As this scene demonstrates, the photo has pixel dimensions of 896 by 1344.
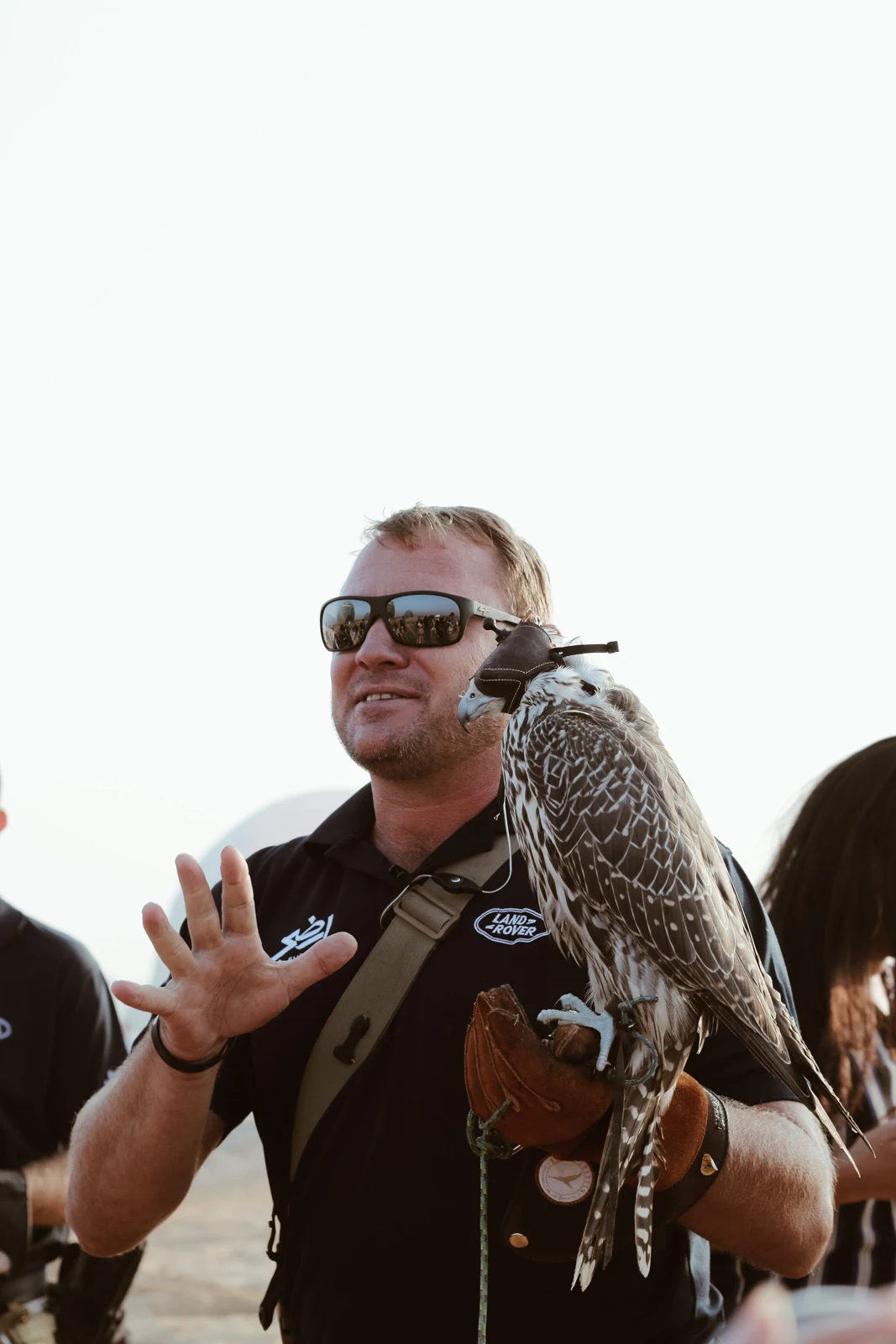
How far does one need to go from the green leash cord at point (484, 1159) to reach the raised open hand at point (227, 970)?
0.39 meters

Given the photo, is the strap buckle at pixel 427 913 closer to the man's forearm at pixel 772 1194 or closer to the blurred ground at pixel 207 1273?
the man's forearm at pixel 772 1194

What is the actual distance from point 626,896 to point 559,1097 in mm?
429

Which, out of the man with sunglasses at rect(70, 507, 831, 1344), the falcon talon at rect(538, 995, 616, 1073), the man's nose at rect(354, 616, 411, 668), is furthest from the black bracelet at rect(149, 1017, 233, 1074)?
the man's nose at rect(354, 616, 411, 668)

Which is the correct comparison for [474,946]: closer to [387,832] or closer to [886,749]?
[387,832]

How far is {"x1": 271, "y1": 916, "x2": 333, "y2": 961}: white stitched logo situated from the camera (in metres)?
2.69

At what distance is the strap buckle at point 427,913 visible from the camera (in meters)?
2.49

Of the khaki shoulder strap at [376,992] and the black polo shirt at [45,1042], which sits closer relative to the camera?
the khaki shoulder strap at [376,992]

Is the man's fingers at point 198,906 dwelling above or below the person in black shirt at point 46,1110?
above

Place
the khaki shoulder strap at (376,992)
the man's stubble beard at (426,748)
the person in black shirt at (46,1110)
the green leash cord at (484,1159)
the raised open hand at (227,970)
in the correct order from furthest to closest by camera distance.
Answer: the person in black shirt at (46,1110) → the man's stubble beard at (426,748) → the khaki shoulder strap at (376,992) → the raised open hand at (227,970) → the green leash cord at (484,1159)

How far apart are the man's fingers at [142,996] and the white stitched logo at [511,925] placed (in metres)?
0.67

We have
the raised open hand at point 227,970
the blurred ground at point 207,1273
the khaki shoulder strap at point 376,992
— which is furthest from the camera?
the blurred ground at point 207,1273

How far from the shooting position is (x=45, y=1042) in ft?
12.3

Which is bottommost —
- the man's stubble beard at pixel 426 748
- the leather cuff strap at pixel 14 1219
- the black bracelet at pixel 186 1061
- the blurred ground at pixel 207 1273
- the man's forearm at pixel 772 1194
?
the blurred ground at pixel 207 1273

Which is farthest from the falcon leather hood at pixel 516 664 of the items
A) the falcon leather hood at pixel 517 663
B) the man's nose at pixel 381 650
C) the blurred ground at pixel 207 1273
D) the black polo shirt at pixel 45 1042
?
the blurred ground at pixel 207 1273
